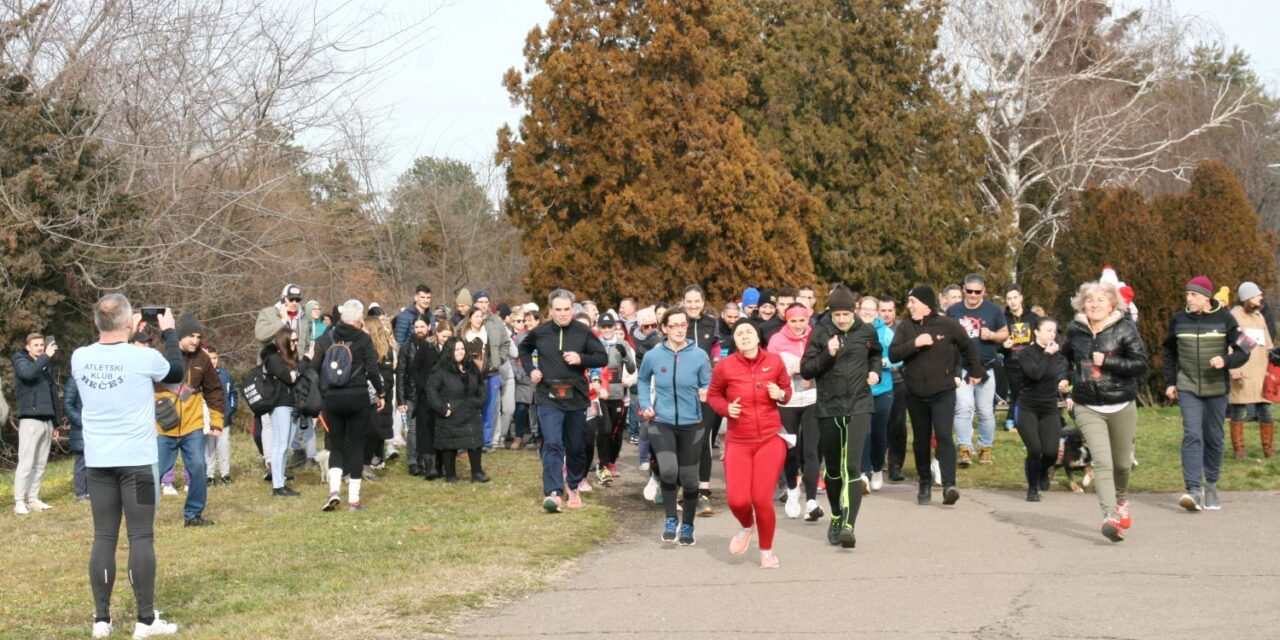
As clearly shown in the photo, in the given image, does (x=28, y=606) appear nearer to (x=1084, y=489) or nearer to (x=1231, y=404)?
(x=1084, y=489)

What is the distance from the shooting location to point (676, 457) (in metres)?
10.7

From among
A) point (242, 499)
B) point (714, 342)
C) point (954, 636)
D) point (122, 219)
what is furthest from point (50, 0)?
point (954, 636)

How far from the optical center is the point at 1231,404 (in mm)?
15008

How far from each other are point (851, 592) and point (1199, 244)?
17681 millimetres

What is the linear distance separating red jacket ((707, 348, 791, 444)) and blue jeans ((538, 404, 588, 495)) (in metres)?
2.85

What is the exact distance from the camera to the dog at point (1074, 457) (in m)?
13.2

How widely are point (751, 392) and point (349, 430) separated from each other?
476 cm

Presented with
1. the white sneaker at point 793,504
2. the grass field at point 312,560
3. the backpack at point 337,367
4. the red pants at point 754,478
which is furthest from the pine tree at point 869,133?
the red pants at point 754,478

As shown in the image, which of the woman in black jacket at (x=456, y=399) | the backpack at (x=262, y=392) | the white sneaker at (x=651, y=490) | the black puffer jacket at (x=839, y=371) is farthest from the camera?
the woman in black jacket at (x=456, y=399)

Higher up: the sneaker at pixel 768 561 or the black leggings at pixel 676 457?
the black leggings at pixel 676 457

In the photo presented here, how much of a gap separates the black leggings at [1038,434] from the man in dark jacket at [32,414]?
968 cm

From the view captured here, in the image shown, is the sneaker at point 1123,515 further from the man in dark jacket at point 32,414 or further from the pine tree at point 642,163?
the pine tree at point 642,163

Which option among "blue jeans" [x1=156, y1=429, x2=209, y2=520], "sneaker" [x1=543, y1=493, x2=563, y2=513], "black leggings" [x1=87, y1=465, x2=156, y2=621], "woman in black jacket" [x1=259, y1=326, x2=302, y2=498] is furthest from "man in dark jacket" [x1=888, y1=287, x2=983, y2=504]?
"black leggings" [x1=87, y1=465, x2=156, y2=621]

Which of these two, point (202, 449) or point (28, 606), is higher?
point (202, 449)
